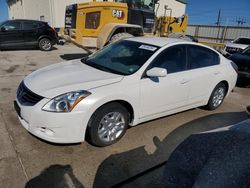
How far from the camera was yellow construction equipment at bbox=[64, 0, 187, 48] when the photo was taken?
8016 millimetres

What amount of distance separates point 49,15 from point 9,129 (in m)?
17.1

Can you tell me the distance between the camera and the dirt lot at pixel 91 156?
2799 mm

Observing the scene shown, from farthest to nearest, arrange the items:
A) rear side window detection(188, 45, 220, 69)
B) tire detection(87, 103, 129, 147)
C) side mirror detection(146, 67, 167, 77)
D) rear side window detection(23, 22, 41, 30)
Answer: rear side window detection(23, 22, 41, 30) < rear side window detection(188, 45, 220, 69) < side mirror detection(146, 67, 167, 77) < tire detection(87, 103, 129, 147)

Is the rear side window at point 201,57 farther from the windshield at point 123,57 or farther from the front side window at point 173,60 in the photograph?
the windshield at point 123,57

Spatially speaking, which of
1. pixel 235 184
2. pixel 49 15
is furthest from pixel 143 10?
pixel 49 15

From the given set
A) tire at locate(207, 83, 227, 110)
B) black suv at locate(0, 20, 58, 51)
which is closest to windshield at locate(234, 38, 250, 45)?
tire at locate(207, 83, 227, 110)

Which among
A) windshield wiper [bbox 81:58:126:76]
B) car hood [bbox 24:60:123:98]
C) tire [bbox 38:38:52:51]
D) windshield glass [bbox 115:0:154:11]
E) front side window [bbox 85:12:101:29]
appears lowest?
tire [bbox 38:38:52:51]

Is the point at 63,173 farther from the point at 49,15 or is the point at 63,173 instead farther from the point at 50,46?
the point at 49,15

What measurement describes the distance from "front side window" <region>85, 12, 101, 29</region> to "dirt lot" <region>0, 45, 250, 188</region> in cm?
504

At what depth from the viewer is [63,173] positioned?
2.89 m

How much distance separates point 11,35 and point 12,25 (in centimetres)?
52

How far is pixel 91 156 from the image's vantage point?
325 centimetres

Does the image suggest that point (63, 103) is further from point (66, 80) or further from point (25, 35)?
point (25, 35)

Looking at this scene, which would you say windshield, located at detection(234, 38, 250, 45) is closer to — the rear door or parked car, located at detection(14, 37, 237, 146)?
parked car, located at detection(14, 37, 237, 146)
